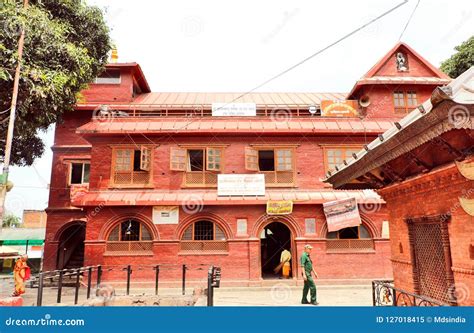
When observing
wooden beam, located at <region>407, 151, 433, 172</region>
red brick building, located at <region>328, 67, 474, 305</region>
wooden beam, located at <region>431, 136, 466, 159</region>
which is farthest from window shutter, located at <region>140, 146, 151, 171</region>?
wooden beam, located at <region>431, 136, 466, 159</region>

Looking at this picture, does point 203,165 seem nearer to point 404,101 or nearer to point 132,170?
point 132,170

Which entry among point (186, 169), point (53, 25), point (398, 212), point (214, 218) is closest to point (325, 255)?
point (214, 218)

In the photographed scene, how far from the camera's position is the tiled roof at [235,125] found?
16312mm

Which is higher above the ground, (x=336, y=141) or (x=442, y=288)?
(x=336, y=141)

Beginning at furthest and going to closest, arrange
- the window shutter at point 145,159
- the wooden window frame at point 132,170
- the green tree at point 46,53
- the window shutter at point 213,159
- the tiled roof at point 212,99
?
the tiled roof at point 212,99, the window shutter at point 213,159, the wooden window frame at point 132,170, the window shutter at point 145,159, the green tree at point 46,53

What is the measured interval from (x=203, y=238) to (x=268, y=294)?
12.9 ft

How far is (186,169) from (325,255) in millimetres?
7329

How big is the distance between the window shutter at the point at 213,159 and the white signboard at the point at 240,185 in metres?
0.52

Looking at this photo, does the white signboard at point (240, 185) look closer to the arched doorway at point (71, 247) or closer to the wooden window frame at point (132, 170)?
the wooden window frame at point (132, 170)

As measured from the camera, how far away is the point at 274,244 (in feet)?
65.3

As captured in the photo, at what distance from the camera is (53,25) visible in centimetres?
1141

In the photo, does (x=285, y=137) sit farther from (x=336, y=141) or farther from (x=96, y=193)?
(x=96, y=193)

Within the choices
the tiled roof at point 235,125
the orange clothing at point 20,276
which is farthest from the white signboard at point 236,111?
the orange clothing at point 20,276

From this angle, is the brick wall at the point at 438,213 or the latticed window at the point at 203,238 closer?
the brick wall at the point at 438,213
